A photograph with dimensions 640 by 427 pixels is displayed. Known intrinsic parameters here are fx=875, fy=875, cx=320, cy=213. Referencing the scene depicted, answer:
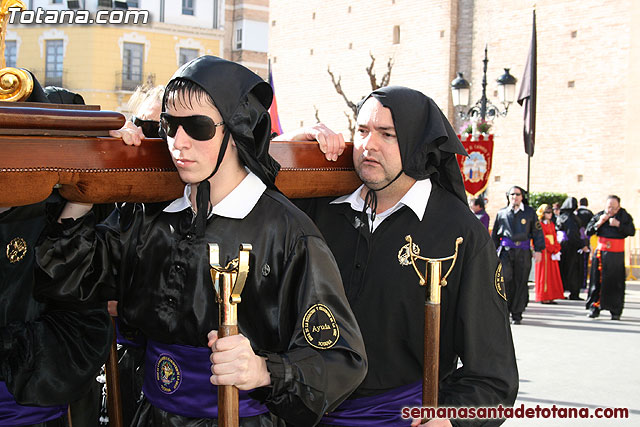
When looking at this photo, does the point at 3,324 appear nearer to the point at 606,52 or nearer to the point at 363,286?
the point at 363,286

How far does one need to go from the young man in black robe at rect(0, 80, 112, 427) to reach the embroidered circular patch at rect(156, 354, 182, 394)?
38cm

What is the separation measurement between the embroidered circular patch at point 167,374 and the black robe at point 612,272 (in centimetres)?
1136

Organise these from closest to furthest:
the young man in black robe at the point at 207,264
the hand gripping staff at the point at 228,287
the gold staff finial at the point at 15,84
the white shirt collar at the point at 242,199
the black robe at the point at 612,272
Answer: the hand gripping staff at the point at 228,287 < the young man in black robe at the point at 207,264 < the white shirt collar at the point at 242,199 < the gold staff finial at the point at 15,84 < the black robe at the point at 612,272

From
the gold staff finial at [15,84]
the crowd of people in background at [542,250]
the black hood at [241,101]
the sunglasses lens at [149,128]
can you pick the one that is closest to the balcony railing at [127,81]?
the crowd of people in background at [542,250]

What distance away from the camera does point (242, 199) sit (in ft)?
8.53

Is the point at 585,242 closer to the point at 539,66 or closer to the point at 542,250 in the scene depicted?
the point at 542,250

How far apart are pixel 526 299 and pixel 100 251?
10722mm

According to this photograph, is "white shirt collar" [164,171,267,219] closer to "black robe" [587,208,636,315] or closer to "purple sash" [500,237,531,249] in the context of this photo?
"purple sash" [500,237,531,249]

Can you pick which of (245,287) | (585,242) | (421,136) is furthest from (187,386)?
(585,242)

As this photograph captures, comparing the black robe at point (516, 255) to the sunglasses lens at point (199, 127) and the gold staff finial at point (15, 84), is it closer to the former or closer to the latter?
the gold staff finial at point (15, 84)

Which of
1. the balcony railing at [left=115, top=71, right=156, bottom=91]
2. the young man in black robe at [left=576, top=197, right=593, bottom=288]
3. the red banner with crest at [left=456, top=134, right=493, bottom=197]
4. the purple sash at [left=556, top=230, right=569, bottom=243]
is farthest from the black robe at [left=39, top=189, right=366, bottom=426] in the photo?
the balcony railing at [left=115, top=71, right=156, bottom=91]

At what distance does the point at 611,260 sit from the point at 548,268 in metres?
1.97

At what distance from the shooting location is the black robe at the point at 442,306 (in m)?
3.13

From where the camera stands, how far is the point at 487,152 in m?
14.1
